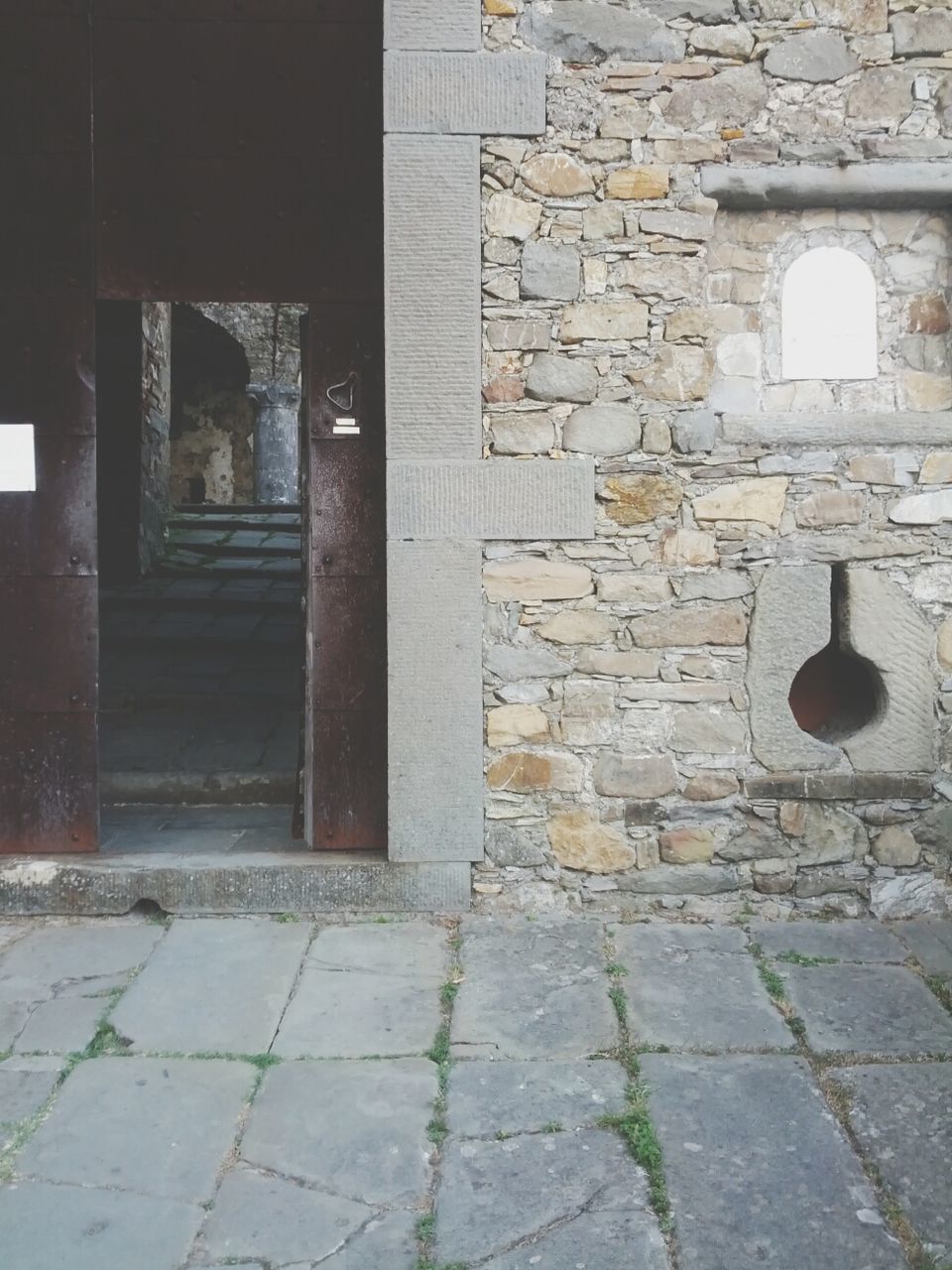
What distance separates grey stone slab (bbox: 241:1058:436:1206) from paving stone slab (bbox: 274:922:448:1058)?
0.27ft

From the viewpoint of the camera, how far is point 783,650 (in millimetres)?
3160

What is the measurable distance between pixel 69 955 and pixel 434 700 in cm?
123

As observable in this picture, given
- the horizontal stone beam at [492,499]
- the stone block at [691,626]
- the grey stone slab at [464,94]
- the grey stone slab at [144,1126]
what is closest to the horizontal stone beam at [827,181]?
the grey stone slab at [464,94]

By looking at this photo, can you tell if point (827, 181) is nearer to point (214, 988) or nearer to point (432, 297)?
point (432, 297)

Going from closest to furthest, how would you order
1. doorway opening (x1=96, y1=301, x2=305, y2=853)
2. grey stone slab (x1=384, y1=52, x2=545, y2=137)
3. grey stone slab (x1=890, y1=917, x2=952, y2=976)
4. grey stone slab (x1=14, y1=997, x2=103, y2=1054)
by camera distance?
1. grey stone slab (x1=14, y1=997, x2=103, y2=1054)
2. grey stone slab (x1=890, y1=917, x2=952, y2=976)
3. grey stone slab (x1=384, y1=52, x2=545, y2=137)
4. doorway opening (x1=96, y1=301, x2=305, y2=853)

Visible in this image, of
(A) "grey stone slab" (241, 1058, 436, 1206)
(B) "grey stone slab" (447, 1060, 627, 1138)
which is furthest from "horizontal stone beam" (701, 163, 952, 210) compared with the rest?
(A) "grey stone slab" (241, 1058, 436, 1206)

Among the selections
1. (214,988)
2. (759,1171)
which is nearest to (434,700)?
(214,988)

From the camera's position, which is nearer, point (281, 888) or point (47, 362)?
point (281, 888)

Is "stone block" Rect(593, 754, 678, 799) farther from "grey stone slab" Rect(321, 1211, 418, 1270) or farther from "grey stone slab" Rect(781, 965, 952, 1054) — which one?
"grey stone slab" Rect(321, 1211, 418, 1270)

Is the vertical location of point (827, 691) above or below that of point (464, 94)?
below

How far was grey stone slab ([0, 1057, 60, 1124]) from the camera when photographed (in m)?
2.15

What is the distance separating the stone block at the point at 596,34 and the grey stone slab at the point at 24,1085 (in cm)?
294

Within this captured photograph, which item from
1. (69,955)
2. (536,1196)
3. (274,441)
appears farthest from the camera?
(274,441)

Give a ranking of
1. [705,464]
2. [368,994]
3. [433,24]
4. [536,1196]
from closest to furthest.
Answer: [536,1196] → [368,994] → [433,24] → [705,464]
